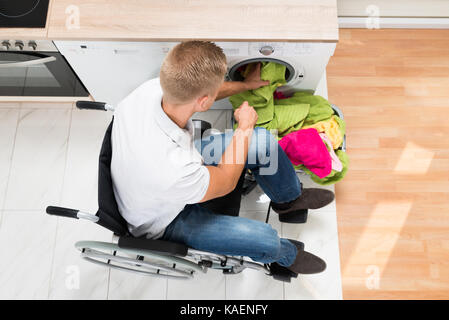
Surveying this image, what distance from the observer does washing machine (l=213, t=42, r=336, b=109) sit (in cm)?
149

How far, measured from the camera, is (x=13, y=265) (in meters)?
1.96

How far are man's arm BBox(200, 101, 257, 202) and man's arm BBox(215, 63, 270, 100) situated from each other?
161 mm

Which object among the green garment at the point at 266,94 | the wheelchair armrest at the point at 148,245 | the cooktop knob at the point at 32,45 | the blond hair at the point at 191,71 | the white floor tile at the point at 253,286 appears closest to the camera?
the blond hair at the point at 191,71

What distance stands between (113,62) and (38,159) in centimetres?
84

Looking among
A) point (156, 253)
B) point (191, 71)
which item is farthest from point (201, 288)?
point (191, 71)

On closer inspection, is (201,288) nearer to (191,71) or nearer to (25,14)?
(191,71)

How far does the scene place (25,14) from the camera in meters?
1.52

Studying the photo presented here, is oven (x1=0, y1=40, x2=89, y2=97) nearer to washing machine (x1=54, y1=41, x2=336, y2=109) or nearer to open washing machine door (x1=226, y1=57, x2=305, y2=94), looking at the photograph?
washing machine (x1=54, y1=41, x2=336, y2=109)

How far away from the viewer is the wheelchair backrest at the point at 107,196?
1214 millimetres

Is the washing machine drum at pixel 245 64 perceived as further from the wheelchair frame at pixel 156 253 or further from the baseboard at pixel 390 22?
the baseboard at pixel 390 22

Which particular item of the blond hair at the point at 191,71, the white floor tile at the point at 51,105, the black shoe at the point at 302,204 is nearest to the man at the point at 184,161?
the blond hair at the point at 191,71

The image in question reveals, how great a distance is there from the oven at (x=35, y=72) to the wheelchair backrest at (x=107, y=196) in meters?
0.59

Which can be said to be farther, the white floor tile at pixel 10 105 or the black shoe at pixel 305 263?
the white floor tile at pixel 10 105

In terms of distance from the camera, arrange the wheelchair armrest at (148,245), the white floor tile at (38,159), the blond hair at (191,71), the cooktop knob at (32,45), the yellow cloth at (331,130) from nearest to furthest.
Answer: the blond hair at (191,71) → the wheelchair armrest at (148,245) → the cooktop knob at (32,45) → the yellow cloth at (331,130) → the white floor tile at (38,159)
